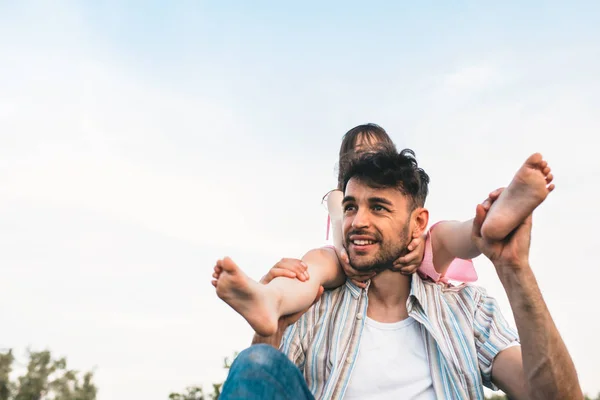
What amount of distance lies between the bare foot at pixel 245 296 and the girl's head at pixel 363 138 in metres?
2.51

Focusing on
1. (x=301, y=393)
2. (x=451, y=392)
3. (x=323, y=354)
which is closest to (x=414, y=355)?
(x=451, y=392)

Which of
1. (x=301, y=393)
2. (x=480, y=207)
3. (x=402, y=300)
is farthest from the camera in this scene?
(x=402, y=300)

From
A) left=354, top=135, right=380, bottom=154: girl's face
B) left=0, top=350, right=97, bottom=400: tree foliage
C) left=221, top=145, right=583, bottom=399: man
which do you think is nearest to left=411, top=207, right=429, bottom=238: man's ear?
left=221, top=145, right=583, bottom=399: man

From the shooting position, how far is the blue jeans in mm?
2496

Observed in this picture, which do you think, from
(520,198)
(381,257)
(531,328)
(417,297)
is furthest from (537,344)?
(381,257)

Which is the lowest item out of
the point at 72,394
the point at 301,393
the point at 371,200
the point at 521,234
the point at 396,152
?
the point at 301,393

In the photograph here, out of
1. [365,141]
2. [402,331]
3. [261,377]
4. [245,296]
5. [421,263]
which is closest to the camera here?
[261,377]

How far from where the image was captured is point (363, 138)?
540 cm

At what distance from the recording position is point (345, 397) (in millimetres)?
3195

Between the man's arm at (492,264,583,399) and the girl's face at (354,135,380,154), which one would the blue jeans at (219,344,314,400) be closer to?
the man's arm at (492,264,583,399)

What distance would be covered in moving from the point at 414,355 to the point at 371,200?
0.89 m

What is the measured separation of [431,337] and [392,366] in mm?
268

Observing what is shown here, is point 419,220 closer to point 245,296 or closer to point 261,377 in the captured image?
point 245,296

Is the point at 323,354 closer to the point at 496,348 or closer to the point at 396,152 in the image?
the point at 496,348
